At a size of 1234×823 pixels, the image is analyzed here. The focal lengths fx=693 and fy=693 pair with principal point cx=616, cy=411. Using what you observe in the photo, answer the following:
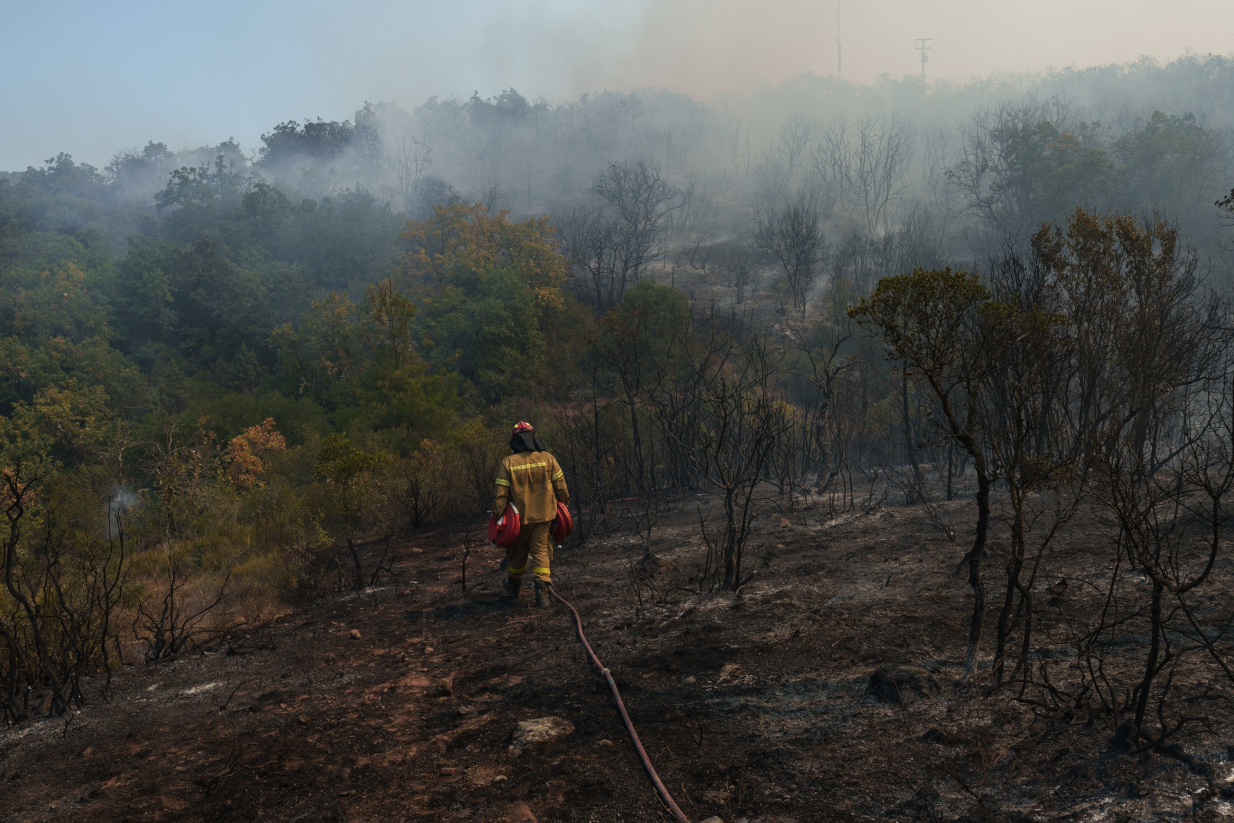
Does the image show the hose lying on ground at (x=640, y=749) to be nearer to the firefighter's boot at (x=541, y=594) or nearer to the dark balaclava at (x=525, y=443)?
the firefighter's boot at (x=541, y=594)

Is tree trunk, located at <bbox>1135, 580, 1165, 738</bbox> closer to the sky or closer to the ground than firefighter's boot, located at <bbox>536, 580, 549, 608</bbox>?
closer to the sky

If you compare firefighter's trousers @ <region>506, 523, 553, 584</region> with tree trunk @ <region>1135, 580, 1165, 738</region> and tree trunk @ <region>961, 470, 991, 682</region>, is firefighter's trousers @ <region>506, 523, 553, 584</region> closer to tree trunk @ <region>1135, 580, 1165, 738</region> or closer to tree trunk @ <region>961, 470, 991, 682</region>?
tree trunk @ <region>961, 470, 991, 682</region>

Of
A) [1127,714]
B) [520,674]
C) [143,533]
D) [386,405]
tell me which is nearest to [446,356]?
[386,405]

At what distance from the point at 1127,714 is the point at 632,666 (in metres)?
2.67

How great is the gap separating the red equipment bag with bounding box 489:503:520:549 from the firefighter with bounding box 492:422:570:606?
0.07 m

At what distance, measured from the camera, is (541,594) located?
6418mm

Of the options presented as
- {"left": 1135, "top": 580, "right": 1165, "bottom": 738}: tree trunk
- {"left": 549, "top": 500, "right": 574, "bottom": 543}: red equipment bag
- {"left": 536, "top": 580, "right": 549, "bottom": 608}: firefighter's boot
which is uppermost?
{"left": 1135, "top": 580, "right": 1165, "bottom": 738}: tree trunk

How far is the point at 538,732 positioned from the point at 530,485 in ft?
9.53

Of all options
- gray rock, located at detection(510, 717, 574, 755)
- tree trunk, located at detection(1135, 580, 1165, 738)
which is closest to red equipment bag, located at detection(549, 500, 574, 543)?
gray rock, located at detection(510, 717, 574, 755)

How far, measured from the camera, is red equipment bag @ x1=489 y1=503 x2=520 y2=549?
20.1 ft

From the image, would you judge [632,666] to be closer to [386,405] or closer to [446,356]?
[386,405]

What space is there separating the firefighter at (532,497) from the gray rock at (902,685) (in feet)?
10.9

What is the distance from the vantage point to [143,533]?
555 inches

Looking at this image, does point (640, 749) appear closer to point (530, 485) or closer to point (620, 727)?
point (620, 727)
